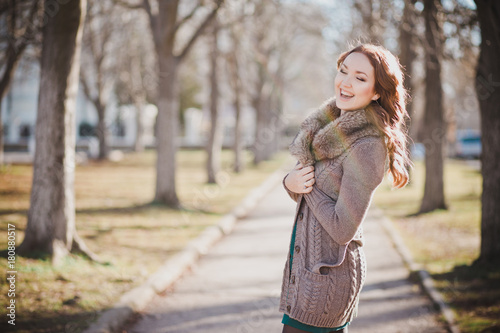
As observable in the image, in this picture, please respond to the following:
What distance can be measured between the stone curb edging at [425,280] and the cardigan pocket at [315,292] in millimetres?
3114

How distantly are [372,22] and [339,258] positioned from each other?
13.7m

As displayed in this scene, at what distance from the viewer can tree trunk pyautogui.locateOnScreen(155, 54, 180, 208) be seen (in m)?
10.8

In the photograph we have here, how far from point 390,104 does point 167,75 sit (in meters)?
9.16

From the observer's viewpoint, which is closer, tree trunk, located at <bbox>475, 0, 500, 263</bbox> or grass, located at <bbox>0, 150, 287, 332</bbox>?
grass, located at <bbox>0, 150, 287, 332</bbox>

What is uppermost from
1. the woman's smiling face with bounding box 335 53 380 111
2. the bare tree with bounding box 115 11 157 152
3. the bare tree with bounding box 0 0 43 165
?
the bare tree with bounding box 115 11 157 152

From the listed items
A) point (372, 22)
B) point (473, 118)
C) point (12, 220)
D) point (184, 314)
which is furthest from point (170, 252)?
point (473, 118)

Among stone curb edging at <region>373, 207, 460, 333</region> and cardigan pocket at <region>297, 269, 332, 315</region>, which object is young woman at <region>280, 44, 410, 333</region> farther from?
stone curb edging at <region>373, 207, 460, 333</region>

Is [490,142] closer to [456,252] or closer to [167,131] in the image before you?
[456,252]

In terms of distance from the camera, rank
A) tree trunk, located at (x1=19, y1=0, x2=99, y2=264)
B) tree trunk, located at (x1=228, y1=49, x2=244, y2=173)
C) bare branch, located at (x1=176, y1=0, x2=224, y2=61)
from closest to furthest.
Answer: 1. tree trunk, located at (x1=19, y1=0, x2=99, y2=264)
2. bare branch, located at (x1=176, y1=0, x2=224, y2=61)
3. tree trunk, located at (x1=228, y1=49, x2=244, y2=173)

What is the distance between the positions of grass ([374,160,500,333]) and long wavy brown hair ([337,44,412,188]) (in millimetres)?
3151

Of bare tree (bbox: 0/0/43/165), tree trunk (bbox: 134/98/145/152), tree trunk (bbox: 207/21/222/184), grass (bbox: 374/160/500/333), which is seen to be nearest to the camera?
grass (bbox: 374/160/500/333)

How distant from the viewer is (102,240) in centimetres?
755

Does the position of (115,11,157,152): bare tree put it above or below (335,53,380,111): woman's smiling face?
above

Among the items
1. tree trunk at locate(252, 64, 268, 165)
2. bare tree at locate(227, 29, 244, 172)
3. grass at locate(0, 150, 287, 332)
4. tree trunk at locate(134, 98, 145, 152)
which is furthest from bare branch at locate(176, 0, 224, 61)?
tree trunk at locate(134, 98, 145, 152)
